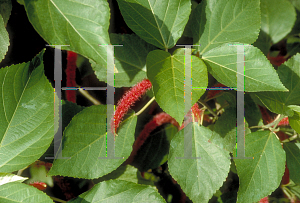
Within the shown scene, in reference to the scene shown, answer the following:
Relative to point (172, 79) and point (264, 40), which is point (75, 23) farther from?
point (264, 40)

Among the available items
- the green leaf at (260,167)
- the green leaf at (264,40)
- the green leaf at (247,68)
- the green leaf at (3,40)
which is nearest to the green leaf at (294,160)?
the green leaf at (260,167)

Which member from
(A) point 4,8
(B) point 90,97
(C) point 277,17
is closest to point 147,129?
(B) point 90,97

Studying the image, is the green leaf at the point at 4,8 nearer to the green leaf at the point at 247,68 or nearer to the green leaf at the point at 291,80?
the green leaf at the point at 247,68

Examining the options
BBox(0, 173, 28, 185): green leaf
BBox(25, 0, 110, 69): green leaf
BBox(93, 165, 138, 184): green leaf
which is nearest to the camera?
BBox(25, 0, 110, 69): green leaf

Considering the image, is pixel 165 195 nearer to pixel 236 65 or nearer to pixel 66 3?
pixel 236 65

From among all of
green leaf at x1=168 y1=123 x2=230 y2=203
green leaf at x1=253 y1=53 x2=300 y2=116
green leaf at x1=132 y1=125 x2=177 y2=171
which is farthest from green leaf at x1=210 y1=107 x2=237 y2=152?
green leaf at x1=132 y1=125 x2=177 y2=171

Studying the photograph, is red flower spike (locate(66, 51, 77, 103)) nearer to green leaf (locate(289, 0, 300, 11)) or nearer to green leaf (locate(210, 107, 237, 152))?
green leaf (locate(210, 107, 237, 152))
